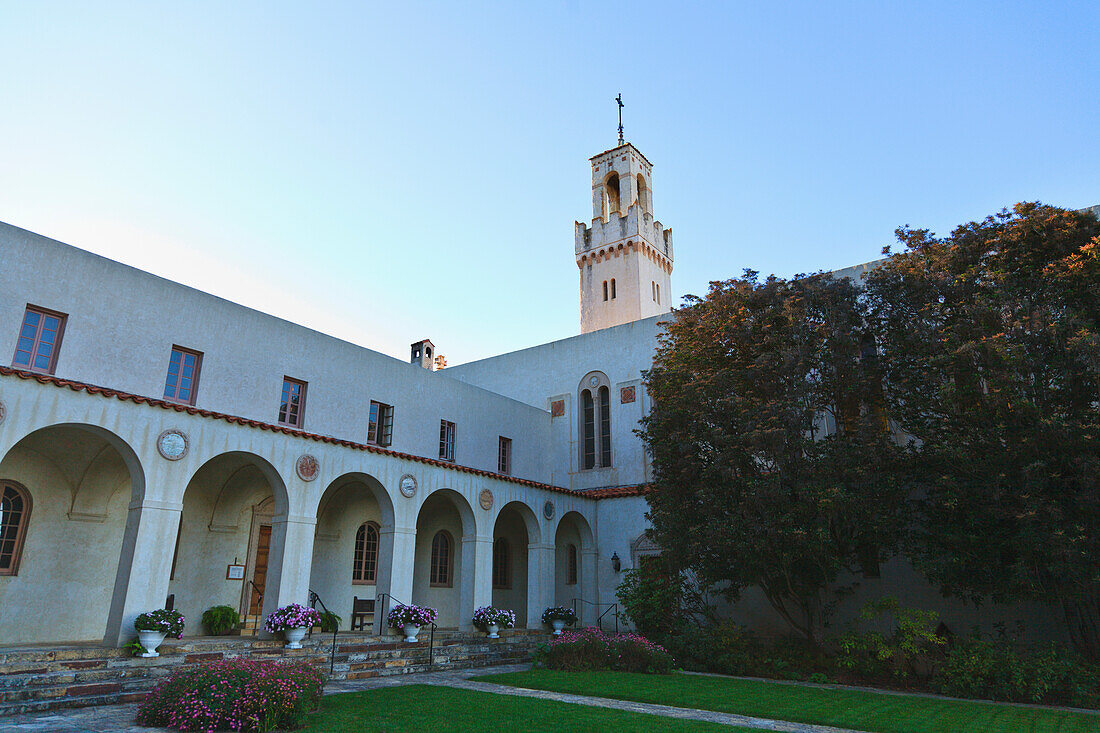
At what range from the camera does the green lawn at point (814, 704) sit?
10117 millimetres

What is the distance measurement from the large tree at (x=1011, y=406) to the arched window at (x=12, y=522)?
18.5 meters

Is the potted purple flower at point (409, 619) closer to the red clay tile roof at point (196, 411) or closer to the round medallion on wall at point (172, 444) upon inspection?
the red clay tile roof at point (196, 411)

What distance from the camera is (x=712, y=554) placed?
638 inches

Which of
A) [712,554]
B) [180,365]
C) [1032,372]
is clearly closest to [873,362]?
[1032,372]

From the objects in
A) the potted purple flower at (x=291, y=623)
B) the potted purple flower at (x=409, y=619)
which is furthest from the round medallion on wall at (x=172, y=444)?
the potted purple flower at (x=409, y=619)

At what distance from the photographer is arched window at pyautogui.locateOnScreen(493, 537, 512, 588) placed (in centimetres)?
2467

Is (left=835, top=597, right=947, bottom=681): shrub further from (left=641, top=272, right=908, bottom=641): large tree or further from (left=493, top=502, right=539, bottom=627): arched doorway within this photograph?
(left=493, top=502, right=539, bottom=627): arched doorway

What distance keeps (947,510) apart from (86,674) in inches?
646

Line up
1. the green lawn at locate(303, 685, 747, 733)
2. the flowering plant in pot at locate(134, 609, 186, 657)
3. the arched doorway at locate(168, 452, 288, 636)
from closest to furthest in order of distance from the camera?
1. the green lawn at locate(303, 685, 747, 733)
2. the flowering plant in pot at locate(134, 609, 186, 657)
3. the arched doorway at locate(168, 452, 288, 636)

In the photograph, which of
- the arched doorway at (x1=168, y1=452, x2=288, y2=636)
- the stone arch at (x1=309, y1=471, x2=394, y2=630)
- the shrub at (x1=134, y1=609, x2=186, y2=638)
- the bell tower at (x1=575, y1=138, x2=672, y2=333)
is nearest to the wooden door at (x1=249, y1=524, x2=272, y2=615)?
the arched doorway at (x1=168, y1=452, x2=288, y2=636)

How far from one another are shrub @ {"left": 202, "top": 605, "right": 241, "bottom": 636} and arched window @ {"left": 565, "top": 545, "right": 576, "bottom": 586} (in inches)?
461

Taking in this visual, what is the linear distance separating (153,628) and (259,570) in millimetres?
6430

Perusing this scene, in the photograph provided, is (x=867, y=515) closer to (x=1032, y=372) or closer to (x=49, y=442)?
(x=1032, y=372)

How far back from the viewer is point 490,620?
1839cm
